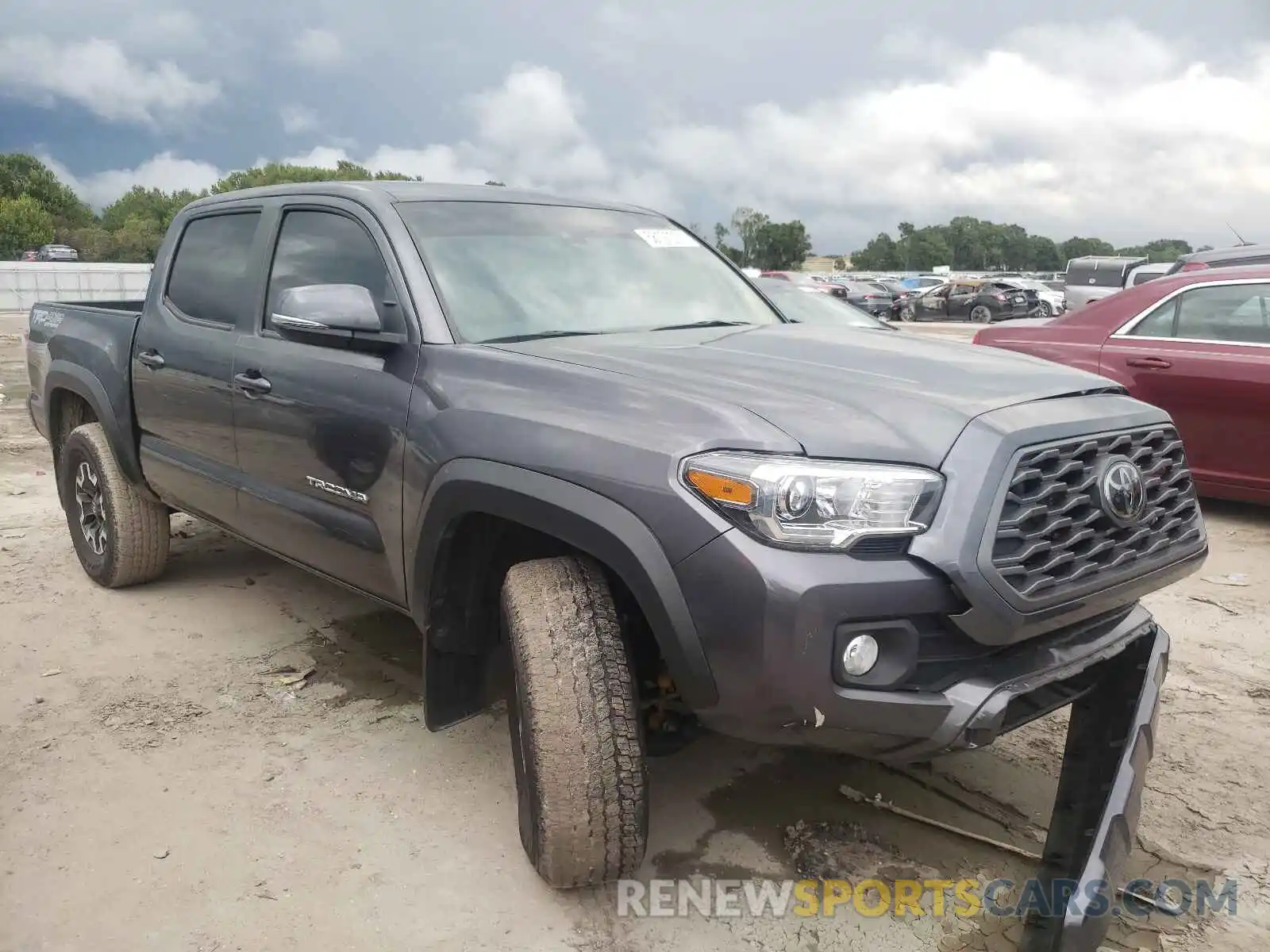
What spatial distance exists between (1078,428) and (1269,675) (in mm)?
2242

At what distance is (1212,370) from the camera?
19.4 feet

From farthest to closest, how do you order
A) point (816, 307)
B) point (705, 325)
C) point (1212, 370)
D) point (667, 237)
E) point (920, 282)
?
point (920, 282)
point (816, 307)
point (1212, 370)
point (667, 237)
point (705, 325)

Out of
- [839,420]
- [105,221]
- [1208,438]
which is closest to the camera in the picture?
[839,420]

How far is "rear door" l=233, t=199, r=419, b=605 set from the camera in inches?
119

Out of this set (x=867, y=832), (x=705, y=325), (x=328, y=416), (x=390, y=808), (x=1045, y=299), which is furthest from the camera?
(x=1045, y=299)

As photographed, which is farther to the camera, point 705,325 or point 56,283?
point 56,283

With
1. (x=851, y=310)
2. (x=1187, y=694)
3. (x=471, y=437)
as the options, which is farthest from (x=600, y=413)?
(x=851, y=310)

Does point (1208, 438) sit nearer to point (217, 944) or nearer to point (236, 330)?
point (236, 330)

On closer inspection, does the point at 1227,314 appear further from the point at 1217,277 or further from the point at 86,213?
the point at 86,213

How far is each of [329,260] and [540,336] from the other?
0.92m

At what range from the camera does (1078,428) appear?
2.40m

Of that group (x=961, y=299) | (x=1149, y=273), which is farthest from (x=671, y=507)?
(x=961, y=299)

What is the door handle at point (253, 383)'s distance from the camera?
3.52 m

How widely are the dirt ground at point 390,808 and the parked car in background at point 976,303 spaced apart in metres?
27.3
